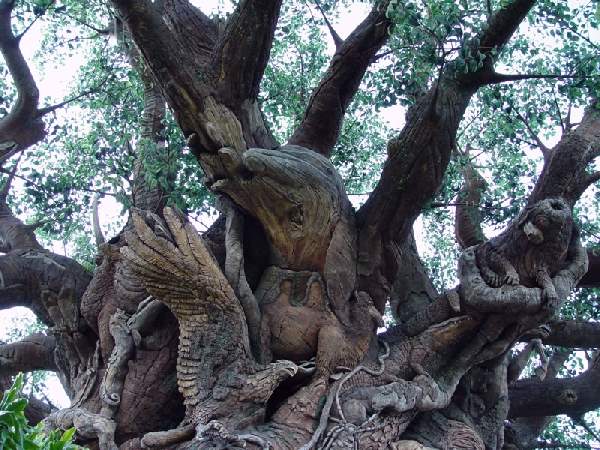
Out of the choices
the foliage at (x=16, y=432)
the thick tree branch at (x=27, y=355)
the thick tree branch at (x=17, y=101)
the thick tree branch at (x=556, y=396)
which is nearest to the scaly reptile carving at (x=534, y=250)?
the thick tree branch at (x=556, y=396)

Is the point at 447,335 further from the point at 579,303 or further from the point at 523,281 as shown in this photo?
the point at 579,303

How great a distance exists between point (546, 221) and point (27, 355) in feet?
14.2

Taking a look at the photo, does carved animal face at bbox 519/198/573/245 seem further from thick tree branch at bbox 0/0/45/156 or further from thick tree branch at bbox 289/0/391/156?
thick tree branch at bbox 0/0/45/156

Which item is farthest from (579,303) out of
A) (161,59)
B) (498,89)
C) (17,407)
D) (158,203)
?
(17,407)

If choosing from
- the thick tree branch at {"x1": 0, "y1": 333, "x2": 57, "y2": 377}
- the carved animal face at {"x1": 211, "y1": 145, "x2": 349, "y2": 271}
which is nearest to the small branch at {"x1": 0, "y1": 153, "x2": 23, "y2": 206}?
the thick tree branch at {"x1": 0, "y1": 333, "x2": 57, "y2": 377}

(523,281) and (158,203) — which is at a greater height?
(158,203)

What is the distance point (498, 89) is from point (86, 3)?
4760mm

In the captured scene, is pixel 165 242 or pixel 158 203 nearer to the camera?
pixel 165 242

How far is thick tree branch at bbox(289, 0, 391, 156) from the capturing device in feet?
21.2

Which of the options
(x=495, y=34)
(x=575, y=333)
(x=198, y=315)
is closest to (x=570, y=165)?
(x=495, y=34)

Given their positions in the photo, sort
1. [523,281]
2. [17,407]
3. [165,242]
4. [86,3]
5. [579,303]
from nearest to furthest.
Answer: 1. [17,407]
2. [165,242]
3. [523,281]
4. [579,303]
5. [86,3]

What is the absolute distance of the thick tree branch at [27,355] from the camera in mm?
6402

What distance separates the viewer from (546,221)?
5242 mm

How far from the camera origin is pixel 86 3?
8.50 meters
